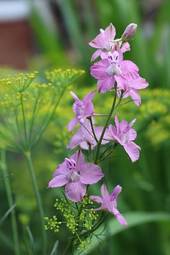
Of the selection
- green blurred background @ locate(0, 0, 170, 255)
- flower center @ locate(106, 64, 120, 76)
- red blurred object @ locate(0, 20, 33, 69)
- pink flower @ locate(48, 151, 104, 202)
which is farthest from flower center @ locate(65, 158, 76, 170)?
red blurred object @ locate(0, 20, 33, 69)

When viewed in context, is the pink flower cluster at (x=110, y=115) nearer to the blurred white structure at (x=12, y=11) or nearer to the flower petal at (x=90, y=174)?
the flower petal at (x=90, y=174)

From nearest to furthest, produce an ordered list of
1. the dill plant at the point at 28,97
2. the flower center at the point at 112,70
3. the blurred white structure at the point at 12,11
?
the flower center at the point at 112,70
the dill plant at the point at 28,97
the blurred white structure at the point at 12,11

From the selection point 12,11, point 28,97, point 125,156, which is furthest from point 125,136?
point 12,11

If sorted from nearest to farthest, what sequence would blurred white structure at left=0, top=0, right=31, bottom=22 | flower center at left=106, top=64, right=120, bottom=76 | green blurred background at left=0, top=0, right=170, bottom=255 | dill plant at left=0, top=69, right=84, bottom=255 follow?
flower center at left=106, top=64, right=120, bottom=76 < dill plant at left=0, top=69, right=84, bottom=255 < green blurred background at left=0, top=0, right=170, bottom=255 < blurred white structure at left=0, top=0, right=31, bottom=22

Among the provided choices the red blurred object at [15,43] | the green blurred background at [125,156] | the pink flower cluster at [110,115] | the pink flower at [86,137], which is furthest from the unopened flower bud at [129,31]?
the red blurred object at [15,43]

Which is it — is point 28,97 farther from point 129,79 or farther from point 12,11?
point 12,11

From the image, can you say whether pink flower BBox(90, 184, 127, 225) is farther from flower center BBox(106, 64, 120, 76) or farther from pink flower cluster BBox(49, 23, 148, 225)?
flower center BBox(106, 64, 120, 76)

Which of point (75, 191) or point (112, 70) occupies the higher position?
point (112, 70)

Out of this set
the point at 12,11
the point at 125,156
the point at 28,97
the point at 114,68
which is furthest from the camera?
the point at 12,11

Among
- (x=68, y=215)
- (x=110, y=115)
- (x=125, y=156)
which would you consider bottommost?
(x=125, y=156)
